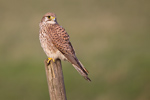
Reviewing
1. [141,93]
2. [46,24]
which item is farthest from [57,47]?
[141,93]

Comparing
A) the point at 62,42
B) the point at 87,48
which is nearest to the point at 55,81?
the point at 62,42

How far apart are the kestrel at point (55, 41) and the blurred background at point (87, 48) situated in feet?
13.3

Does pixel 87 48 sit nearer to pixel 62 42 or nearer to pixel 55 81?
pixel 62 42

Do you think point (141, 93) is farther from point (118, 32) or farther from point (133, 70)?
point (118, 32)

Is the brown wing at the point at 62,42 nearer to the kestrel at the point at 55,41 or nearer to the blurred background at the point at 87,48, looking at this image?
the kestrel at the point at 55,41

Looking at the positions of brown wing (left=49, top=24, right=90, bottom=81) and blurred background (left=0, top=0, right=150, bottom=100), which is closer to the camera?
brown wing (left=49, top=24, right=90, bottom=81)

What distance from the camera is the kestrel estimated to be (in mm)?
6766

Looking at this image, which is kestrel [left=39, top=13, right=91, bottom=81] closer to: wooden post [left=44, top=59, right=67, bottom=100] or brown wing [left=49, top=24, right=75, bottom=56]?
brown wing [left=49, top=24, right=75, bottom=56]

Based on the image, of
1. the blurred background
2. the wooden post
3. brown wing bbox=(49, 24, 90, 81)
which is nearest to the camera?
the wooden post

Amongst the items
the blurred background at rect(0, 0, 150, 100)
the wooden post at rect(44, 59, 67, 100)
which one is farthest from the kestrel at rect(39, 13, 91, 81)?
the blurred background at rect(0, 0, 150, 100)

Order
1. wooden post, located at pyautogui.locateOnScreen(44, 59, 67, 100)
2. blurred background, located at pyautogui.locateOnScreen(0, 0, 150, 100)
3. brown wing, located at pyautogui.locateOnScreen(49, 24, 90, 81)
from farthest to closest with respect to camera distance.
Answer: blurred background, located at pyautogui.locateOnScreen(0, 0, 150, 100) → brown wing, located at pyautogui.locateOnScreen(49, 24, 90, 81) → wooden post, located at pyautogui.locateOnScreen(44, 59, 67, 100)

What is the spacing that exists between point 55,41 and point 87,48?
24.6 ft

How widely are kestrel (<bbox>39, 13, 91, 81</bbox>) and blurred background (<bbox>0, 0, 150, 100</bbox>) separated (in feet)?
13.3

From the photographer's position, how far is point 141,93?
1108cm
